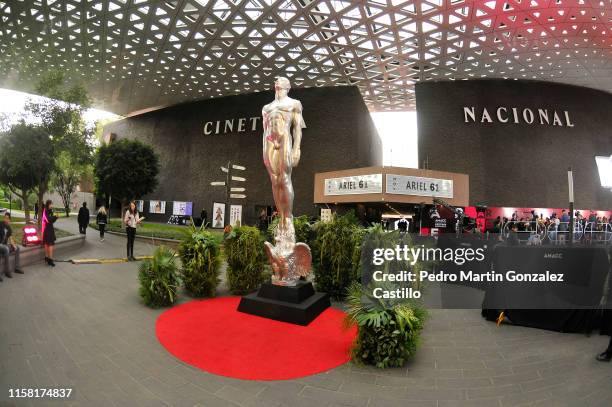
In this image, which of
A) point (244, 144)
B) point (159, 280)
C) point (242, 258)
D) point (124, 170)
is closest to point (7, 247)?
point (159, 280)

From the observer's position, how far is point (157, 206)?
28.6m

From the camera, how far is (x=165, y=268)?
536 centimetres

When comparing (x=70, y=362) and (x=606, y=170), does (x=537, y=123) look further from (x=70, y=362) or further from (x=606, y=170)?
(x=70, y=362)

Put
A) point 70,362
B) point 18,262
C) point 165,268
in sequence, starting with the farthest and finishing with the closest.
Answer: point 18,262 < point 165,268 < point 70,362

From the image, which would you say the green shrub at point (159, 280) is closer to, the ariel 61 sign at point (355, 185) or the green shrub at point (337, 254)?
the green shrub at point (337, 254)

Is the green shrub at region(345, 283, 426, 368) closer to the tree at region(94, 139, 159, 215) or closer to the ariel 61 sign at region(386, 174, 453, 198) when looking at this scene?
the ariel 61 sign at region(386, 174, 453, 198)

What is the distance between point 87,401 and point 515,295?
6.07 metres

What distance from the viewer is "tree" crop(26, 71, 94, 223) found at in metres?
13.0

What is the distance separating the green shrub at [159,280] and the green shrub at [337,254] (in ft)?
9.38

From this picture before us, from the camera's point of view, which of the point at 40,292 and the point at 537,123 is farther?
the point at 537,123

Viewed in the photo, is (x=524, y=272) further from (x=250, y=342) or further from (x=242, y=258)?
(x=242, y=258)

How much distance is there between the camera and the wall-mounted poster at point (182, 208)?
26.3 m

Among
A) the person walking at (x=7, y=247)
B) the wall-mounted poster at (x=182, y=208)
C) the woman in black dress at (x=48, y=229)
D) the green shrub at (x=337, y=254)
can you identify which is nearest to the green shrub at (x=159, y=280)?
the green shrub at (x=337, y=254)

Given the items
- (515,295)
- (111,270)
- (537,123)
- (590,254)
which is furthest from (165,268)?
(537,123)
